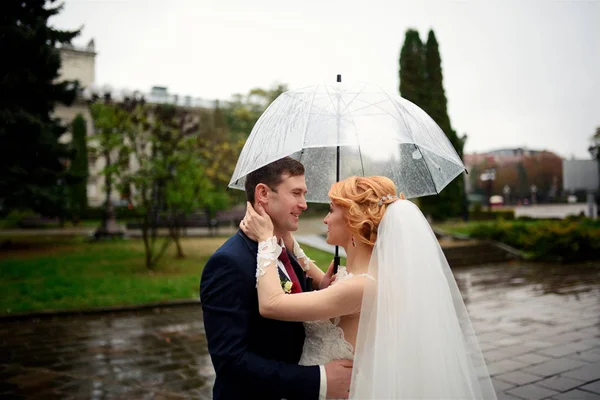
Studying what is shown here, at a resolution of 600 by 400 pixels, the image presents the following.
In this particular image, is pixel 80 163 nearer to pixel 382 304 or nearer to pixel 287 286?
pixel 287 286

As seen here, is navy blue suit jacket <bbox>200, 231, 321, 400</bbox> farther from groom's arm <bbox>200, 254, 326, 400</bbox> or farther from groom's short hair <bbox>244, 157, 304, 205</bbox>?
groom's short hair <bbox>244, 157, 304, 205</bbox>

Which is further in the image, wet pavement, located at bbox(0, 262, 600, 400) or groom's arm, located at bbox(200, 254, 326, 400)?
wet pavement, located at bbox(0, 262, 600, 400)

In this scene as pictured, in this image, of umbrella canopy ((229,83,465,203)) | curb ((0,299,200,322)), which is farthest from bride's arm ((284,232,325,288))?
curb ((0,299,200,322))

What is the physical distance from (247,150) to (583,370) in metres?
4.86

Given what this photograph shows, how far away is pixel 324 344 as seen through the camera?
2209mm

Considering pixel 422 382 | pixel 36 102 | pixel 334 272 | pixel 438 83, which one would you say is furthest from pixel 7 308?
pixel 438 83

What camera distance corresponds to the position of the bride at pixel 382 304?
1.99 meters

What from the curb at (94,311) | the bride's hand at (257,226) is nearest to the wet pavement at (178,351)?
the curb at (94,311)

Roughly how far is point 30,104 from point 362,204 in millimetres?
16869

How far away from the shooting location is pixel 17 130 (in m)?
15.1

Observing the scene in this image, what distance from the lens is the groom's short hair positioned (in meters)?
2.23

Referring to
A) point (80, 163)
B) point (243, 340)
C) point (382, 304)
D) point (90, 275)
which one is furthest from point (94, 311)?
point (80, 163)

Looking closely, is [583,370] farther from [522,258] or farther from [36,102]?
[36,102]

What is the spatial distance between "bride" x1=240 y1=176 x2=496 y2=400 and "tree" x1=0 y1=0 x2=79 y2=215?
15.5 m
